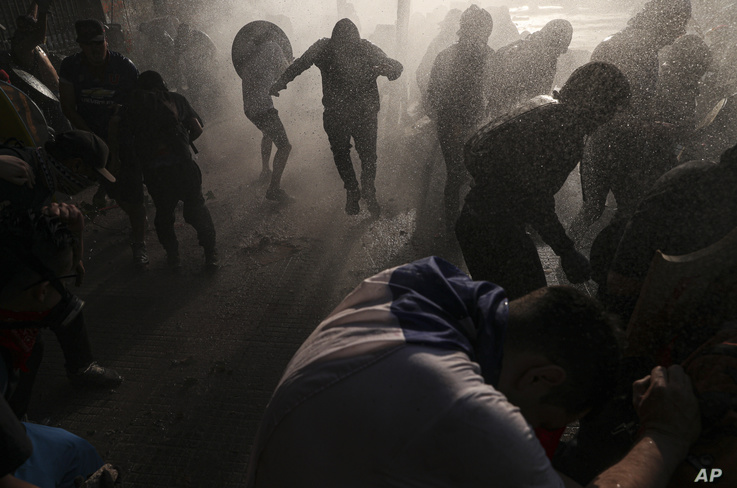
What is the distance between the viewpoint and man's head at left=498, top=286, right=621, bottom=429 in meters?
1.12

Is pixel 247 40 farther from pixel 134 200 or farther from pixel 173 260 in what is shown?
pixel 173 260

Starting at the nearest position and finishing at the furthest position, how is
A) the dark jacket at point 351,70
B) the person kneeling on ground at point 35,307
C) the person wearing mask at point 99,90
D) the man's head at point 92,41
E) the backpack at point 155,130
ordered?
the person kneeling on ground at point 35,307, the backpack at point 155,130, the man's head at point 92,41, the person wearing mask at point 99,90, the dark jacket at point 351,70

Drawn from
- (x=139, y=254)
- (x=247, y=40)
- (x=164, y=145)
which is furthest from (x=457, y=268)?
(x=247, y=40)

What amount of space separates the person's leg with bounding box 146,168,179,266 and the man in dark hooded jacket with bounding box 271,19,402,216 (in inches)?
69.5

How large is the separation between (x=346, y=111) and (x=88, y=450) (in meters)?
3.76

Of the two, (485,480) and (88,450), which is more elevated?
(485,480)

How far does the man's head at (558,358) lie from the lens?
1122 millimetres

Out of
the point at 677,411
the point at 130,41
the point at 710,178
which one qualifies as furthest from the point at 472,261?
the point at 130,41

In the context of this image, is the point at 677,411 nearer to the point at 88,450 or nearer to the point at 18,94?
the point at 88,450

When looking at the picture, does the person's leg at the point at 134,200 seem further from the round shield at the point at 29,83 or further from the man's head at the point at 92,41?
the round shield at the point at 29,83

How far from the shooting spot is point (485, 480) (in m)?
0.90

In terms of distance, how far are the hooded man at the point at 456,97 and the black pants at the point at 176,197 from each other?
7.51 ft

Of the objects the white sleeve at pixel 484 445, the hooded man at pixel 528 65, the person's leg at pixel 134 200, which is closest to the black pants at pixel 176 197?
the person's leg at pixel 134 200

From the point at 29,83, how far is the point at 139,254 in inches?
103
